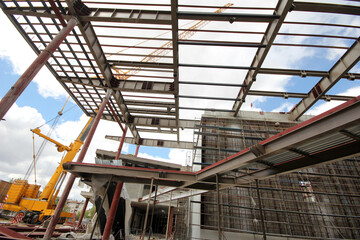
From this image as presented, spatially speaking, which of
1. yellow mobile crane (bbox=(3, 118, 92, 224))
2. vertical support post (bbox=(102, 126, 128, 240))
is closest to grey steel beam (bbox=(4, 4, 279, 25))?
vertical support post (bbox=(102, 126, 128, 240))

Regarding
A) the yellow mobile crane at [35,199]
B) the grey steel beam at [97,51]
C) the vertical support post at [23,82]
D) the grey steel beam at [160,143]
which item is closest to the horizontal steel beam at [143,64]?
the grey steel beam at [97,51]

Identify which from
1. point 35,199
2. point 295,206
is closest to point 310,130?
point 295,206

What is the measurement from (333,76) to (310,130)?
9.49 meters

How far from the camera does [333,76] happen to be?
10.7 m

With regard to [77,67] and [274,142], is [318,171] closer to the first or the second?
[274,142]

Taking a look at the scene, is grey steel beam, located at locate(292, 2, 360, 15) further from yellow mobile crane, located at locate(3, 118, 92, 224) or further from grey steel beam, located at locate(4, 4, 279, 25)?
yellow mobile crane, located at locate(3, 118, 92, 224)

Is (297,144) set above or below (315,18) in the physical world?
below

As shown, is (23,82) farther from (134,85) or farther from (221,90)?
(221,90)

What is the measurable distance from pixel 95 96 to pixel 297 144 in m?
16.5

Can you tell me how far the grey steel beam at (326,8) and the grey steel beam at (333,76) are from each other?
206cm

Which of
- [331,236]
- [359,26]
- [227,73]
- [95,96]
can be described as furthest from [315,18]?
[95,96]

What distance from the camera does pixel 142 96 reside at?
51.5 feet

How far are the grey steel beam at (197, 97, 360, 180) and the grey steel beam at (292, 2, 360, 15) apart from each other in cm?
660

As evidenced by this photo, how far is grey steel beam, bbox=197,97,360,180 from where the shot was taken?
3.53 metres
